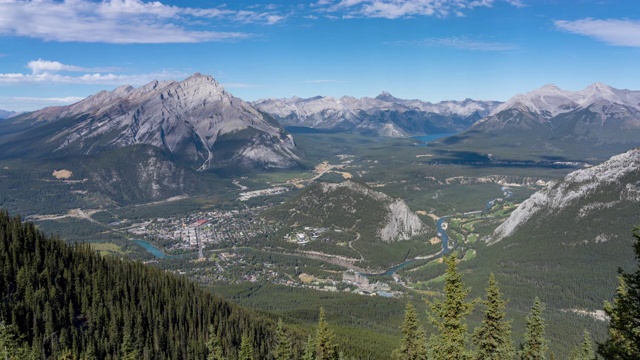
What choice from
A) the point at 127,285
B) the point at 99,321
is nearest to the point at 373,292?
the point at 127,285

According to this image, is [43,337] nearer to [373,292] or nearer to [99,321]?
[99,321]

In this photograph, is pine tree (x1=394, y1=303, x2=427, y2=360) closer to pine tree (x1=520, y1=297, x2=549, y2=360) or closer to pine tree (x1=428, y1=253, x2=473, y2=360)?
pine tree (x1=520, y1=297, x2=549, y2=360)

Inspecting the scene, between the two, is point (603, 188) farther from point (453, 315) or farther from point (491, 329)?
point (453, 315)

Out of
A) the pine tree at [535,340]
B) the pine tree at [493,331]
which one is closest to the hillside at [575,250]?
the pine tree at [535,340]

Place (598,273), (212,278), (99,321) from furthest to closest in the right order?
(212,278) → (598,273) → (99,321)

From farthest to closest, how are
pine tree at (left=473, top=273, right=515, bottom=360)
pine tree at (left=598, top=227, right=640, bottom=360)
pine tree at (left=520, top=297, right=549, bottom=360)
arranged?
pine tree at (left=520, top=297, right=549, bottom=360) < pine tree at (left=473, top=273, right=515, bottom=360) < pine tree at (left=598, top=227, right=640, bottom=360)

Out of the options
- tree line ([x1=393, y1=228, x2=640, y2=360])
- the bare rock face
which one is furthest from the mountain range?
tree line ([x1=393, y1=228, x2=640, y2=360])
